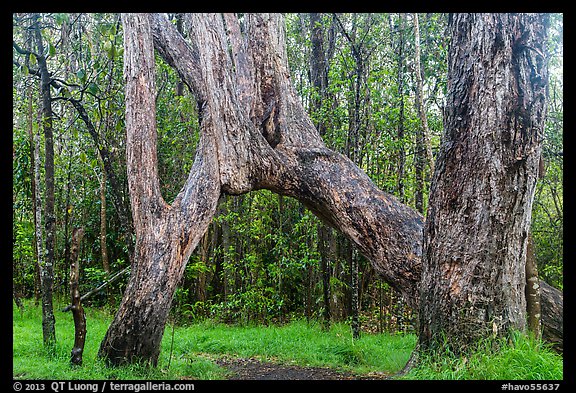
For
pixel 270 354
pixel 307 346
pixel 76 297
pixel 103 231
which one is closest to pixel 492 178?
pixel 307 346

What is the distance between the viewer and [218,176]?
603cm

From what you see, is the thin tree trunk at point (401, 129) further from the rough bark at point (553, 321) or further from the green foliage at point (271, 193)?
the rough bark at point (553, 321)

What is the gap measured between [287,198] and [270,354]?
3.77 meters

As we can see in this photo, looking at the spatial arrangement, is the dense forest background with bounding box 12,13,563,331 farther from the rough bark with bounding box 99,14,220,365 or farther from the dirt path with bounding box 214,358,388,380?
the dirt path with bounding box 214,358,388,380

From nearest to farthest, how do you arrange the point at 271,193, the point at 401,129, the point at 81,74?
the point at 81,74 < the point at 401,129 < the point at 271,193

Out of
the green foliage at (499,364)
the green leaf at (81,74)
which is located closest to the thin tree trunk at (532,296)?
the green foliage at (499,364)

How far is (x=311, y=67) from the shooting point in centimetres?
976

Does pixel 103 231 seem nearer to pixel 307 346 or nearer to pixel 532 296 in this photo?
pixel 307 346

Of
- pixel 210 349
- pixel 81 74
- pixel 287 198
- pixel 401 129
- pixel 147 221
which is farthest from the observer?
pixel 287 198

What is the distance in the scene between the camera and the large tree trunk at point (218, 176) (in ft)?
17.7

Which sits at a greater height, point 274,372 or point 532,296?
point 532,296

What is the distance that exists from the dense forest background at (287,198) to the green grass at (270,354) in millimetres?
719
